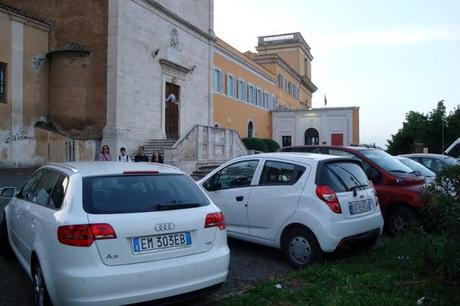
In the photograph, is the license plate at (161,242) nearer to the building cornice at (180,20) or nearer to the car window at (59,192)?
the car window at (59,192)

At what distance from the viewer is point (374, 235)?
643cm

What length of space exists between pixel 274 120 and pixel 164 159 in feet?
109

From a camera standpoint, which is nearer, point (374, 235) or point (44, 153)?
point (374, 235)

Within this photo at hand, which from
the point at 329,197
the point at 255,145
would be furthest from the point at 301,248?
the point at 255,145

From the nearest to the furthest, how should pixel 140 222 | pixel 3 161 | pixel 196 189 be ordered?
1. pixel 140 222
2. pixel 196 189
3. pixel 3 161

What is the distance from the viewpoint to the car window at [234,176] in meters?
6.88

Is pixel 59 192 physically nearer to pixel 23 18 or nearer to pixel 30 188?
pixel 30 188

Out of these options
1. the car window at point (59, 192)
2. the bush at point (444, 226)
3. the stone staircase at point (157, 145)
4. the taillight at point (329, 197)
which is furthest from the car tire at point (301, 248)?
the stone staircase at point (157, 145)

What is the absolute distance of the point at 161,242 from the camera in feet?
13.2

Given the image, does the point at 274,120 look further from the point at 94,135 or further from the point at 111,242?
the point at 111,242

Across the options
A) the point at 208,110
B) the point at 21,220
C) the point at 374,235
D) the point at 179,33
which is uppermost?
the point at 179,33

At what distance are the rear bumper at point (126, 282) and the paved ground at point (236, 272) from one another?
74 cm

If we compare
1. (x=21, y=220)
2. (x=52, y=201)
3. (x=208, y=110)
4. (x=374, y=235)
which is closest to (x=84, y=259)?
(x=52, y=201)

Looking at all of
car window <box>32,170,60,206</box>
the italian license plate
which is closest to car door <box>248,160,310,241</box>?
the italian license plate
